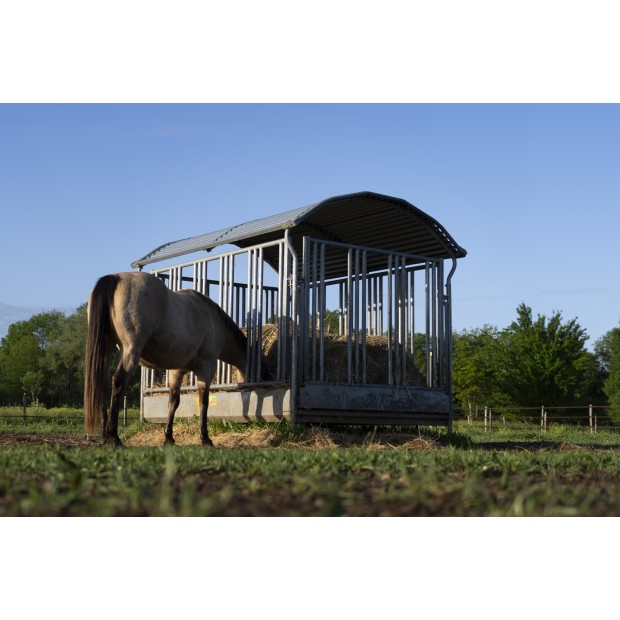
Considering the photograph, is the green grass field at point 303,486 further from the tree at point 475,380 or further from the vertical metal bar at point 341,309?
the tree at point 475,380

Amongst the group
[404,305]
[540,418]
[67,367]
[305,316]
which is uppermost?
[404,305]

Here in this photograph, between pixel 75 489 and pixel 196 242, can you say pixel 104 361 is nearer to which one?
pixel 196 242

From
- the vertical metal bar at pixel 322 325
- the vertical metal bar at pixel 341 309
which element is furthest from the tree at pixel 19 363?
the vertical metal bar at pixel 322 325

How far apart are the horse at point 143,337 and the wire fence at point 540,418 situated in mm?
17985

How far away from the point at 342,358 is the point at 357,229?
117 inches

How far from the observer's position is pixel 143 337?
9906 mm

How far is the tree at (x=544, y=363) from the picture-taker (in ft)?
117

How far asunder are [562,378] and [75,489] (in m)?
34.4

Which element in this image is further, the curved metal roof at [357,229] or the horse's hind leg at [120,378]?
the curved metal roof at [357,229]

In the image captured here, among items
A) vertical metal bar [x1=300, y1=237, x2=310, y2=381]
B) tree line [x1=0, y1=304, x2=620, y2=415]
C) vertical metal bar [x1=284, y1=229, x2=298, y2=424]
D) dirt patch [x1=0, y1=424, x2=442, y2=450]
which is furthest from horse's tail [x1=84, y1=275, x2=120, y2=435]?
tree line [x1=0, y1=304, x2=620, y2=415]

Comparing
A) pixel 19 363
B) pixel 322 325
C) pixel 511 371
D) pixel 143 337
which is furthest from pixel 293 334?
pixel 19 363

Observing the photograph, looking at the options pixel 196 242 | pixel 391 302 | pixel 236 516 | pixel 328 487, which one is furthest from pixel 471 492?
pixel 196 242

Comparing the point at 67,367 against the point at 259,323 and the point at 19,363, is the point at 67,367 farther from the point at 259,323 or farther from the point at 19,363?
the point at 259,323

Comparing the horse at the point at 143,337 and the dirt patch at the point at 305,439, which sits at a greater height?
the horse at the point at 143,337
